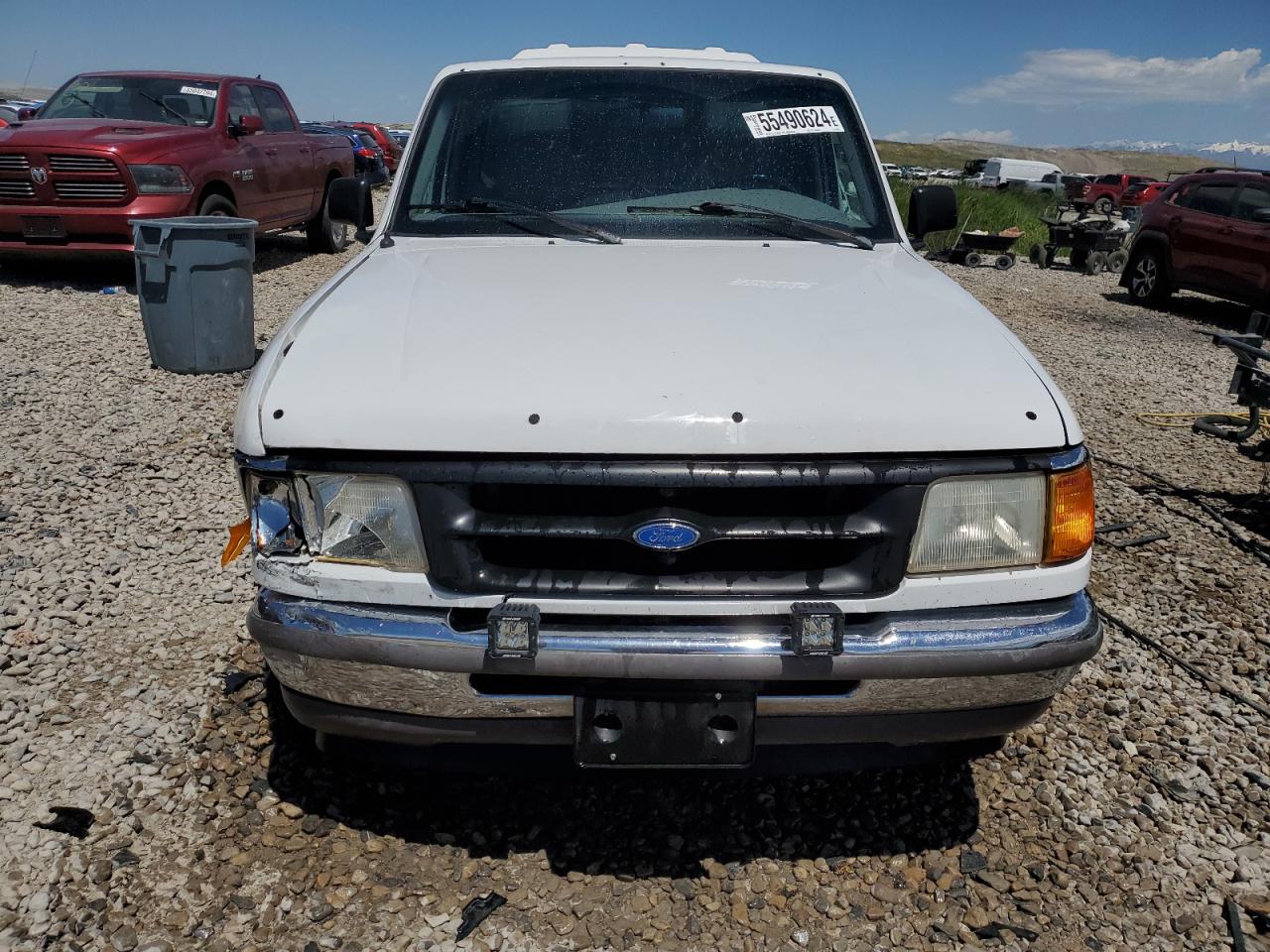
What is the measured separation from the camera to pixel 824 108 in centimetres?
348

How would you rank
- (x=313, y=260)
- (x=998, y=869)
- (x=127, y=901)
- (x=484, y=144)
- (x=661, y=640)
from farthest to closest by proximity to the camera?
(x=313, y=260), (x=484, y=144), (x=998, y=869), (x=127, y=901), (x=661, y=640)

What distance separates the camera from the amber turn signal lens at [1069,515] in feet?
6.63

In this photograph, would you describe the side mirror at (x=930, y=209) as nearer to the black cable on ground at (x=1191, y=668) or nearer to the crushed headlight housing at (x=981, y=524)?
the black cable on ground at (x=1191, y=668)

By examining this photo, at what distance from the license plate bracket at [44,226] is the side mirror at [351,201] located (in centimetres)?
652

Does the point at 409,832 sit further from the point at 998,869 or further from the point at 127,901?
the point at 998,869

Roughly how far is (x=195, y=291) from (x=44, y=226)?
3.31 metres

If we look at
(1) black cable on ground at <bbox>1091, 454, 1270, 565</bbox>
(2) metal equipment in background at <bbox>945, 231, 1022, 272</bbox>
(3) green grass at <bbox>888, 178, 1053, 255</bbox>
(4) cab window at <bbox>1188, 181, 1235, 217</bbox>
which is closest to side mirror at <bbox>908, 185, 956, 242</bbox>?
(1) black cable on ground at <bbox>1091, 454, 1270, 565</bbox>

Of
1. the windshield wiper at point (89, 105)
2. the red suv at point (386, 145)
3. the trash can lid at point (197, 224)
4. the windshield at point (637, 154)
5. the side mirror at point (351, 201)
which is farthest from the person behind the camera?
the red suv at point (386, 145)

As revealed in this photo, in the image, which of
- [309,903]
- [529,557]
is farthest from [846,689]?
[309,903]

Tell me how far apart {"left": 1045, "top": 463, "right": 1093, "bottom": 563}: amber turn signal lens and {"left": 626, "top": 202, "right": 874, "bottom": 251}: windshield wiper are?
1.34m

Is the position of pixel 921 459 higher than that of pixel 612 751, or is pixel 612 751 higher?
pixel 921 459

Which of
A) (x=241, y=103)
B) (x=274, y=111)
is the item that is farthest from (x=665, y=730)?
(x=274, y=111)

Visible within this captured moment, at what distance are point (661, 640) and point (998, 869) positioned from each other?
123 centimetres

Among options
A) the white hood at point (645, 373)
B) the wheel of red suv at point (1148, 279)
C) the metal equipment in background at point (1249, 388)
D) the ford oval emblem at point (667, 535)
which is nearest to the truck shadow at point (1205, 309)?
the wheel of red suv at point (1148, 279)
